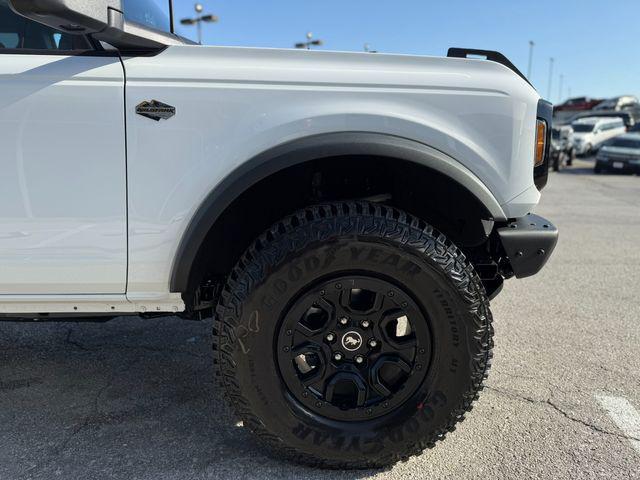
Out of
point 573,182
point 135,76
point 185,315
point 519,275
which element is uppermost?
point 135,76

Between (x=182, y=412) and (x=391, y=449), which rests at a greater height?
(x=391, y=449)

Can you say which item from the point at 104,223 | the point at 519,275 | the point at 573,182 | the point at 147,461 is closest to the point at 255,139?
the point at 104,223

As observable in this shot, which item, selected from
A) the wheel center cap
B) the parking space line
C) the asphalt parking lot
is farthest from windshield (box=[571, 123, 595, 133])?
the wheel center cap

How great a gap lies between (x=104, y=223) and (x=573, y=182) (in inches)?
638

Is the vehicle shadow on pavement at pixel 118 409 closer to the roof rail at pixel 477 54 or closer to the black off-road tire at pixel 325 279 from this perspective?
the black off-road tire at pixel 325 279

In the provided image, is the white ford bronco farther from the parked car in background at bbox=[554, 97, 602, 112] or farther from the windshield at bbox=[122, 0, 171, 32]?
the parked car in background at bbox=[554, 97, 602, 112]

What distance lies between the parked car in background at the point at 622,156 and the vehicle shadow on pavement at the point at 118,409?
19.1 meters

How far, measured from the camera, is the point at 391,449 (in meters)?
2.07

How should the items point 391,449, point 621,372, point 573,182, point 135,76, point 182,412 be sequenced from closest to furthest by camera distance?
point 135,76 < point 391,449 < point 182,412 < point 621,372 < point 573,182

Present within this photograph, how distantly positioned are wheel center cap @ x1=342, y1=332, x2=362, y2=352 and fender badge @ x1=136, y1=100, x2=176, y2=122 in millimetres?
1116

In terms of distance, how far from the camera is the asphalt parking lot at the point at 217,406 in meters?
2.15

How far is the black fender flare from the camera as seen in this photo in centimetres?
192

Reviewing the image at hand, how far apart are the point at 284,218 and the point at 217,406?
1.19 meters

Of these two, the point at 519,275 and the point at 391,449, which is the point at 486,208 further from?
the point at 391,449
